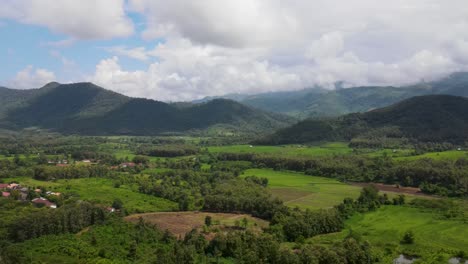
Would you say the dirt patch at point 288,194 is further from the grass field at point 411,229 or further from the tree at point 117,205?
the tree at point 117,205

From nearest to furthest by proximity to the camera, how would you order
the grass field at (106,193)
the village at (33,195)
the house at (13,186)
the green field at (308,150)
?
the village at (33,195) < the grass field at (106,193) < the house at (13,186) < the green field at (308,150)

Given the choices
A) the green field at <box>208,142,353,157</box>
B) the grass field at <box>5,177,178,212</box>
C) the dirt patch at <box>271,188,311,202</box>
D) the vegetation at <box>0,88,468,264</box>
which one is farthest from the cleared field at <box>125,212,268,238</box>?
the green field at <box>208,142,353,157</box>

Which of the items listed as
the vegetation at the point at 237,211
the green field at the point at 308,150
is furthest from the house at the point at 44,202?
the green field at the point at 308,150

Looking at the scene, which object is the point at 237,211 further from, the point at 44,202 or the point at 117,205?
the point at 44,202

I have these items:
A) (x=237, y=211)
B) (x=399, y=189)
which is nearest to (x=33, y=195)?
(x=237, y=211)

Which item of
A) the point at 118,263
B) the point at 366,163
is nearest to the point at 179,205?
the point at 118,263

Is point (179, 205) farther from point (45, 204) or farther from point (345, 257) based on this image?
point (345, 257)
